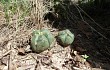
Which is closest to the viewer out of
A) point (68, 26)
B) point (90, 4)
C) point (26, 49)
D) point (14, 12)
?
point (26, 49)

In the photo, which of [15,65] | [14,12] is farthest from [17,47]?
[14,12]

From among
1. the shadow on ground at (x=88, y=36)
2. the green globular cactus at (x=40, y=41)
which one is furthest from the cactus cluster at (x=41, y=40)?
the shadow on ground at (x=88, y=36)

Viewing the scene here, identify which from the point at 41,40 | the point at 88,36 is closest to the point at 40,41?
the point at 41,40

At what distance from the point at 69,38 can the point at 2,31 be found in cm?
79

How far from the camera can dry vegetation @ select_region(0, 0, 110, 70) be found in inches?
109

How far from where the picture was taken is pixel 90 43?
3.15 meters

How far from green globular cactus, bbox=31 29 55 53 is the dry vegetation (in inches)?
3.1

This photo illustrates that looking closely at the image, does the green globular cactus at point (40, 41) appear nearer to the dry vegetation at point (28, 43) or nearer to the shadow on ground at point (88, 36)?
the dry vegetation at point (28, 43)

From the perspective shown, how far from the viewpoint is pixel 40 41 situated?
2789 millimetres

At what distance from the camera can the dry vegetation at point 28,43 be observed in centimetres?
277

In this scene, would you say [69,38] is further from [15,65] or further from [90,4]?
[90,4]

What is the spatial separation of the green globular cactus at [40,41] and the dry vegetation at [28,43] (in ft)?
0.26

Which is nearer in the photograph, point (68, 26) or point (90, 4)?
point (68, 26)

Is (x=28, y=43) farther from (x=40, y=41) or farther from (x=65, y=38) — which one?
(x=65, y=38)
